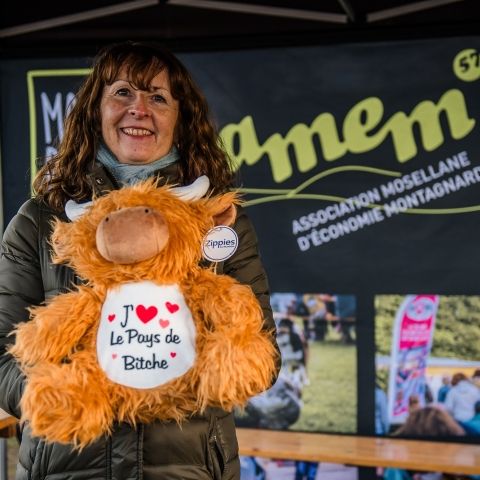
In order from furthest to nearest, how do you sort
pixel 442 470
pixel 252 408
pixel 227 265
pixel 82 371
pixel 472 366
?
pixel 252 408
pixel 472 366
pixel 442 470
pixel 227 265
pixel 82 371

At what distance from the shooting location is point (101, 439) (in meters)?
1.40

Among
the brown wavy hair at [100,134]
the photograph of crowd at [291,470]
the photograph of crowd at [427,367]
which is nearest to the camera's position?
the brown wavy hair at [100,134]

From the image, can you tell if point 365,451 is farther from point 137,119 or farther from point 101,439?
point 137,119

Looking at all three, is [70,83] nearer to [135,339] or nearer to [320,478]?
[320,478]

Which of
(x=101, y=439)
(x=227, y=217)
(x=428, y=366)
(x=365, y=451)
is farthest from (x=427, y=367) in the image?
(x=101, y=439)

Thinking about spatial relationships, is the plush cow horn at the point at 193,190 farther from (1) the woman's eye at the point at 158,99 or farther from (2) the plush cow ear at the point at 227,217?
(1) the woman's eye at the point at 158,99

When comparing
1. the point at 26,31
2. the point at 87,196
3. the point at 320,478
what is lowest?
the point at 320,478

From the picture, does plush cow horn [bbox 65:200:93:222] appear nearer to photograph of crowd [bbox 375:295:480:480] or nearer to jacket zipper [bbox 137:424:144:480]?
jacket zipper [bbox 137:424:144:480]

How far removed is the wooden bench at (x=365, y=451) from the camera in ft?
9.04

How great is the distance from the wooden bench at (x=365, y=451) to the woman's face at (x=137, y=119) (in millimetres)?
1644

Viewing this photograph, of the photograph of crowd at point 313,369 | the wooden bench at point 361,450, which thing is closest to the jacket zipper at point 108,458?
the wooden bench at point 361,450

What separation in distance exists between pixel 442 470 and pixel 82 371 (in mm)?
1823

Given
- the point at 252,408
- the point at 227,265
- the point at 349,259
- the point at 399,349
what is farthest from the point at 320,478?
the point at 227,265

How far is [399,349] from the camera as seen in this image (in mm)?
2996
